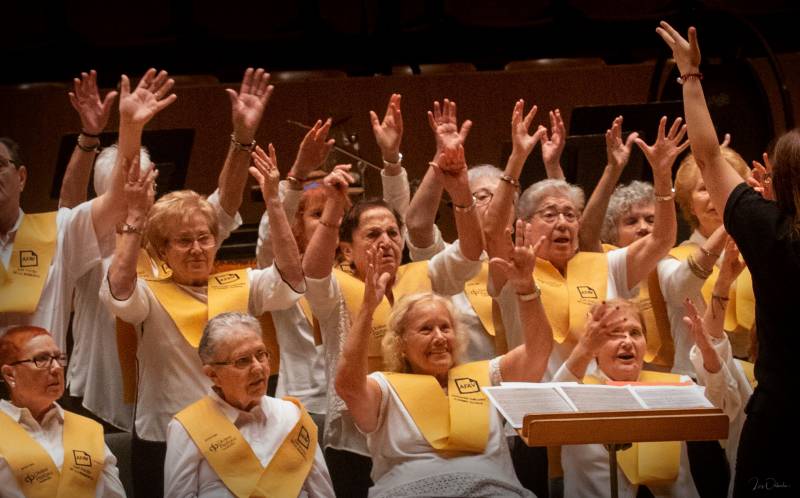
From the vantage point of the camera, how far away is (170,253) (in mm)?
4188

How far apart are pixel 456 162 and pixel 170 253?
1014 mm

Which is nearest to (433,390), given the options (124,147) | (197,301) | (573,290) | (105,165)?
(573,290)

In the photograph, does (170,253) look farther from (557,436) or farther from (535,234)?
(557,436)

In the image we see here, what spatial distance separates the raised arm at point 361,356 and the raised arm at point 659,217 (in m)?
1.08

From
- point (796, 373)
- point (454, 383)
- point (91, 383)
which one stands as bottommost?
point (91, 383)

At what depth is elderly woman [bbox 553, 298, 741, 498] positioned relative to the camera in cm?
387

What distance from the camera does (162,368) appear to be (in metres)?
4.07

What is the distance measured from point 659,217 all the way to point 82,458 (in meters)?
2.04

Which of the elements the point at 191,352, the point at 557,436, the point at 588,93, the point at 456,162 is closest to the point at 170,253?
the point at 191,352

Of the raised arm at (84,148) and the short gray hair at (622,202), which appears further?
the short gray hair at (622,202)

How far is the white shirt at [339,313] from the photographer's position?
4094 millimetres

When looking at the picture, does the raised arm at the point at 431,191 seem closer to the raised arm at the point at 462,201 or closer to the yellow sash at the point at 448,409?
the raised arm at the point at 462,201

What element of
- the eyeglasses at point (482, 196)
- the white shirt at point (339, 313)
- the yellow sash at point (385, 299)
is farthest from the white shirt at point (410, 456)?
the eyeglasses at point (482, 196)

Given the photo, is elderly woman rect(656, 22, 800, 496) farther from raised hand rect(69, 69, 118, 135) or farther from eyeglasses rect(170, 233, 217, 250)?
raised hand rect(69, 69, 118, 135)
